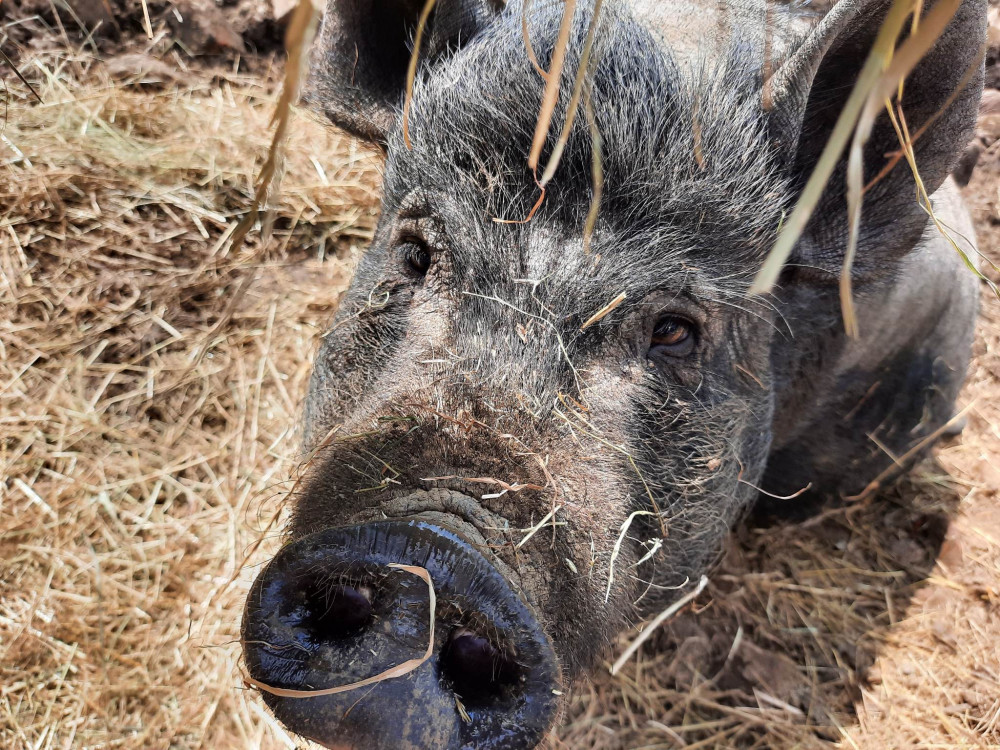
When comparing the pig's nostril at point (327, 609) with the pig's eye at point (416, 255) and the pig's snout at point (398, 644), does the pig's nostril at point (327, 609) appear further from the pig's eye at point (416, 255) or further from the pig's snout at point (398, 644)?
the pig's eye at point (416, 255)

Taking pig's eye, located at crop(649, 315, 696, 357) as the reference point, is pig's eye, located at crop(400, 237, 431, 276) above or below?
below

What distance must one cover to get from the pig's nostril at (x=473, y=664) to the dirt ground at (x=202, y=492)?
1000mm

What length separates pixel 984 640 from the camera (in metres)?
3.71

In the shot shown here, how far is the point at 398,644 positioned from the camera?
1684 millimetres

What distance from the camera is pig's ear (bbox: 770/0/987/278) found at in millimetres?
2059

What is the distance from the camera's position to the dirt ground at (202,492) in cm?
315

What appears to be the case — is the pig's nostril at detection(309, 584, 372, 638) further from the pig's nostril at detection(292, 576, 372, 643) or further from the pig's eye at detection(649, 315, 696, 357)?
the pig's eye at detection(649, 315, 696, 357)

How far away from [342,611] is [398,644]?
0.62 feet

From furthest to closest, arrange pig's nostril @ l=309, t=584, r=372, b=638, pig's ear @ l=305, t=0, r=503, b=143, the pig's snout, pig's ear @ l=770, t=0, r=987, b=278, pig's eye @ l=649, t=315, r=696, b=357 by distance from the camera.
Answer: pig's ear @ l=305, t=0, r=503, b=143 < pig's eye @ l=649, t=315, r=696, b=357 < pig's ear @ l=770, t=0, r=987, b=278 < pig's nostril @ l=309, t=584, r=372, b=638 < the pig's snout

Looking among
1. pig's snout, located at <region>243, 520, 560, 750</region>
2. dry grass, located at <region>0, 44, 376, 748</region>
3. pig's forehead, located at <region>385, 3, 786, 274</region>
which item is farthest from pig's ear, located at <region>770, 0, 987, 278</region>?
dry grass, located at <region>0, 44, 376, 748</region>

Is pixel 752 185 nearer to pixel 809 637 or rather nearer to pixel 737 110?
pixel 737 110

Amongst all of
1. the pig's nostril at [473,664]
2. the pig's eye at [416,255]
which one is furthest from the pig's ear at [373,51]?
the pig's nostril at [473,664]

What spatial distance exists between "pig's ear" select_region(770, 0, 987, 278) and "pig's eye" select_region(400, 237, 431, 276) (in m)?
1.13

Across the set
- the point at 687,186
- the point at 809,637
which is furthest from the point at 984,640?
the point at 687,186
